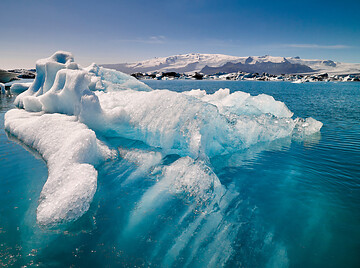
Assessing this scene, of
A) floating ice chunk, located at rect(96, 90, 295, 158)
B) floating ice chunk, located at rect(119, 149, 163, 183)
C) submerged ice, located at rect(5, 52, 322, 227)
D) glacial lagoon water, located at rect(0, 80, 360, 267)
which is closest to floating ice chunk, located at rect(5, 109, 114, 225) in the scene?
submerged ice, located at rect(5, 52, 322, 227)

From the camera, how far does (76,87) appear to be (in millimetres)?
8219

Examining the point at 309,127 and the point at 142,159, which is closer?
the point at 142,159

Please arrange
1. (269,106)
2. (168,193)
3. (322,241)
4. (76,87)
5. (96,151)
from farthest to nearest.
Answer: (269,106)
(76,87)
(96,151)
(168,193)
(322,241)

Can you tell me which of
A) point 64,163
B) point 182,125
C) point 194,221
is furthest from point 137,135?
point 194,221

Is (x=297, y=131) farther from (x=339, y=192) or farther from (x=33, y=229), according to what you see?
(x=33, y=229)

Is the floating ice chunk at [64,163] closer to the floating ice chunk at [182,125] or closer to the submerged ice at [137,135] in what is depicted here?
the submerged ice at [137,135]

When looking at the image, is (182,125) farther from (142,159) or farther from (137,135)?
(137,135)

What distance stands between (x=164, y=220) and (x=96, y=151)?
9.33 ft

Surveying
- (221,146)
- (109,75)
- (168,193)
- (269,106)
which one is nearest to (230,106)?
(269,106)

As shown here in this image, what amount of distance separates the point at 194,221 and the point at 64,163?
302cm

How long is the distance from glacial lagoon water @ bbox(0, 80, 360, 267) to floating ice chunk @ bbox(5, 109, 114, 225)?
0.64 feet

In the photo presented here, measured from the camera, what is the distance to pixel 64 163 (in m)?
4.29

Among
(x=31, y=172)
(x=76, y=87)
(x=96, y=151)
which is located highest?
(x=76, y=87)

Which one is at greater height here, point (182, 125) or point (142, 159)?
point (182, 125)
